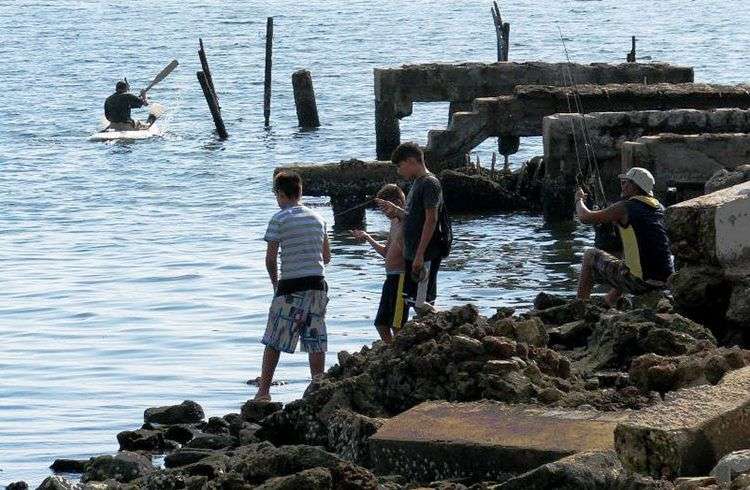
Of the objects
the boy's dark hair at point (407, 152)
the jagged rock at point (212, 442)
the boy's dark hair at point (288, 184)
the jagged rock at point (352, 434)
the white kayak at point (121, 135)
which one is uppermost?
the boy's dark hair at point (407, 152)

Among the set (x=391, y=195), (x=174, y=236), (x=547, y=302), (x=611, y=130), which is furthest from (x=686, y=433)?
(x=174, y=236)

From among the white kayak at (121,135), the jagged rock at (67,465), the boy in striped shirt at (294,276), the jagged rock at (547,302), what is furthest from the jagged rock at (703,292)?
the white kayak at (121,135)

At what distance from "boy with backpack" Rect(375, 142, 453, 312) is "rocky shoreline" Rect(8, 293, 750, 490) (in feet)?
2.68

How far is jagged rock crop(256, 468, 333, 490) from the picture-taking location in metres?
7.09

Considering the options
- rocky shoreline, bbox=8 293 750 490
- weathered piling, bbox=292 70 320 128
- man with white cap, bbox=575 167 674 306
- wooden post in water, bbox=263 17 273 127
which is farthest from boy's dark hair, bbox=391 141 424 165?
wooden post in water, bbox=263 17 273 127

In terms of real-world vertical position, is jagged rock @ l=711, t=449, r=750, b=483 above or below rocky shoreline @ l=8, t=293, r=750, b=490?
above

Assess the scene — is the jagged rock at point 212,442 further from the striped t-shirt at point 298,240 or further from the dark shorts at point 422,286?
the dark shorts at point 422,286

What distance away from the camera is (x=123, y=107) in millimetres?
33750

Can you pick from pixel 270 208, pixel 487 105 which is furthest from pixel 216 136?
pixel 487 105

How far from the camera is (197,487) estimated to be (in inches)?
313

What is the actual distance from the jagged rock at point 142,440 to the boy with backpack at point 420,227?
191 centimetres

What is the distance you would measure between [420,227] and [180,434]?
2.15 metres

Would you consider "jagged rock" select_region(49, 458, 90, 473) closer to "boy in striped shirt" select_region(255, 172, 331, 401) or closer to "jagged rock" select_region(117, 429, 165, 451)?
"jagged rock" select_region(117, 429, 165, 451)

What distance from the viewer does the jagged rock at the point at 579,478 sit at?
6.71m
